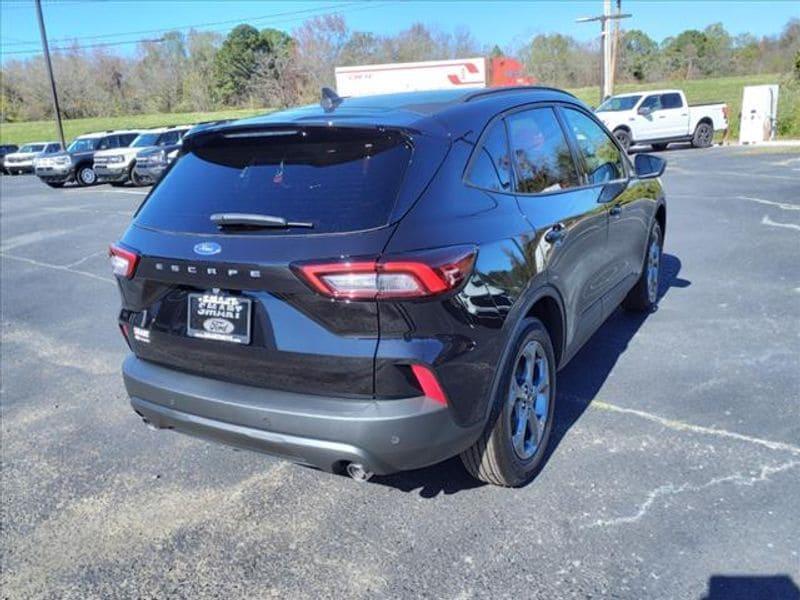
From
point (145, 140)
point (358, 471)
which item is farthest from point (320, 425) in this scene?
point (145, 140)

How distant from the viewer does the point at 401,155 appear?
8.82 ft

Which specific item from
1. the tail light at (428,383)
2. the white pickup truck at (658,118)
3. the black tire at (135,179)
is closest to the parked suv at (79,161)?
the black tire at (135,179)

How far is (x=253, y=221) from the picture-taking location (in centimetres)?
267

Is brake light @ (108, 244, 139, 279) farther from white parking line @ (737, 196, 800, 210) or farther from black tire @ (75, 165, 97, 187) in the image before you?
black tire @ (75, 165, 97, 187)

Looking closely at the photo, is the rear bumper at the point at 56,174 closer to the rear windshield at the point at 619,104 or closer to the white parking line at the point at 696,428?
the rear windshield at the point at 619,104

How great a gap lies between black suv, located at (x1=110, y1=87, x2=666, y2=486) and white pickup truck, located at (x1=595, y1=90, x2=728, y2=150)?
19833 millimetres

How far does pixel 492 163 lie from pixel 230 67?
7885 cm

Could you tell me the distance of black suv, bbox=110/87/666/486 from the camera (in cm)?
248

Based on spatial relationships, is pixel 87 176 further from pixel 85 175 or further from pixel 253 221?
pixel 253 221

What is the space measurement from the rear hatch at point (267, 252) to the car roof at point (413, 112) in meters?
0.08

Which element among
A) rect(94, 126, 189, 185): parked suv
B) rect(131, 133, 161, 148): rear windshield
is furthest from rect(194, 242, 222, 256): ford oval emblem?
rect(131, 133, 161, 148): rear windshield

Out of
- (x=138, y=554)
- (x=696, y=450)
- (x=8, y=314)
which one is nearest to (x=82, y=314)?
(x=8, y=314)

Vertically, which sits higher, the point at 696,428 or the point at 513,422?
the point at 513,422

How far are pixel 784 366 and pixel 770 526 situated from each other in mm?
1911
